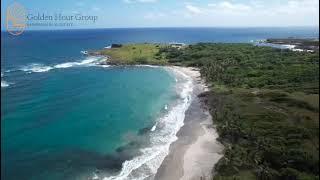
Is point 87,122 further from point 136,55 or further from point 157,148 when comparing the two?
point 136,55

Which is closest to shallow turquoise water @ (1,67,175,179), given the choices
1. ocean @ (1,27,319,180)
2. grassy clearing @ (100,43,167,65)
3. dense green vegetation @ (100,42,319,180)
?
ocean @ (1,27,319,180)

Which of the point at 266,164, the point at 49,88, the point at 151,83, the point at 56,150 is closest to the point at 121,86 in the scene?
the point at 151,83

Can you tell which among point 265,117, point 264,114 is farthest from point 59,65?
point 265,117

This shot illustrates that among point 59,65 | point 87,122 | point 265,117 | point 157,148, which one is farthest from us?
point 59,65

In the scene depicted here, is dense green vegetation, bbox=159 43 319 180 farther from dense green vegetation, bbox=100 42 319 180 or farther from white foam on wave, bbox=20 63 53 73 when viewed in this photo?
white foam on wave, bbox=20 63 53 73

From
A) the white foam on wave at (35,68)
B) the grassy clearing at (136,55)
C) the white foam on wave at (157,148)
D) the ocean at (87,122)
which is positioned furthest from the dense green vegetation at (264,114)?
the white foam on wave at (35,68)
